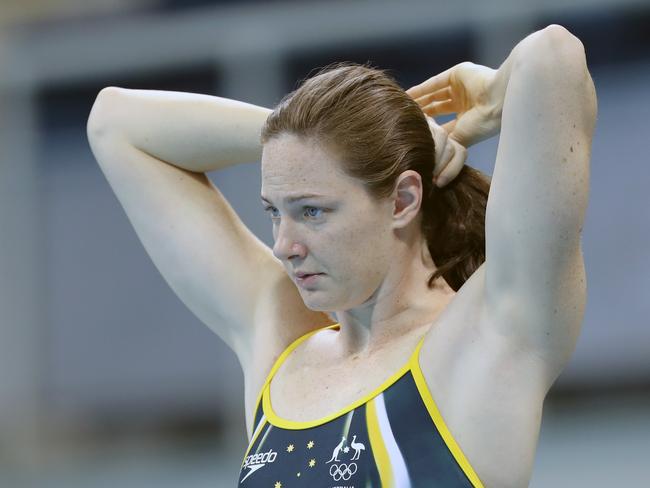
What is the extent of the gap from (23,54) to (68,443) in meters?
2.30

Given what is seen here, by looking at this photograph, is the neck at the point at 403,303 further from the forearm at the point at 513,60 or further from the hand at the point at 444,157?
the forearm at the point at 513,60

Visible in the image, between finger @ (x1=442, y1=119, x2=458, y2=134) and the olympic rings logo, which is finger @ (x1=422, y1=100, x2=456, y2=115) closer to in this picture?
finger @ (x1=442, y1=119, x2=458, y2=134)

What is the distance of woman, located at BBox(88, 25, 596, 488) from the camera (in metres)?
1.42

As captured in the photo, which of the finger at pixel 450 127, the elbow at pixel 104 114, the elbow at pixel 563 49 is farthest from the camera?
the elbow at pixel 104 114

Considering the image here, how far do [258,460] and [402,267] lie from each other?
358mm

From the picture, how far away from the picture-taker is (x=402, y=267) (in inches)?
66.4

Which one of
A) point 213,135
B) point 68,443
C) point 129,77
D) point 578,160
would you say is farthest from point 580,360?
point 578,160

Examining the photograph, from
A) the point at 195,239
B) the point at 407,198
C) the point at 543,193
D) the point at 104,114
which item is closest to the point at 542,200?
the point at 543,193

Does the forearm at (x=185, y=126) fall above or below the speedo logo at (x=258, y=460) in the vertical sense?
above

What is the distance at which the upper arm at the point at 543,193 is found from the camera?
1.39 meters

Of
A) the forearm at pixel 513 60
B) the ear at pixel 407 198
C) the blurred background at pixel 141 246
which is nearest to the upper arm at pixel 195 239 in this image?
the ear at pixel 407 198

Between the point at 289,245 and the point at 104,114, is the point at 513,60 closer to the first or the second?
the point at 289,245

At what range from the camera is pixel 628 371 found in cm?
507

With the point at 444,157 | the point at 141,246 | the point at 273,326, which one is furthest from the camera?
the point at 141,246
